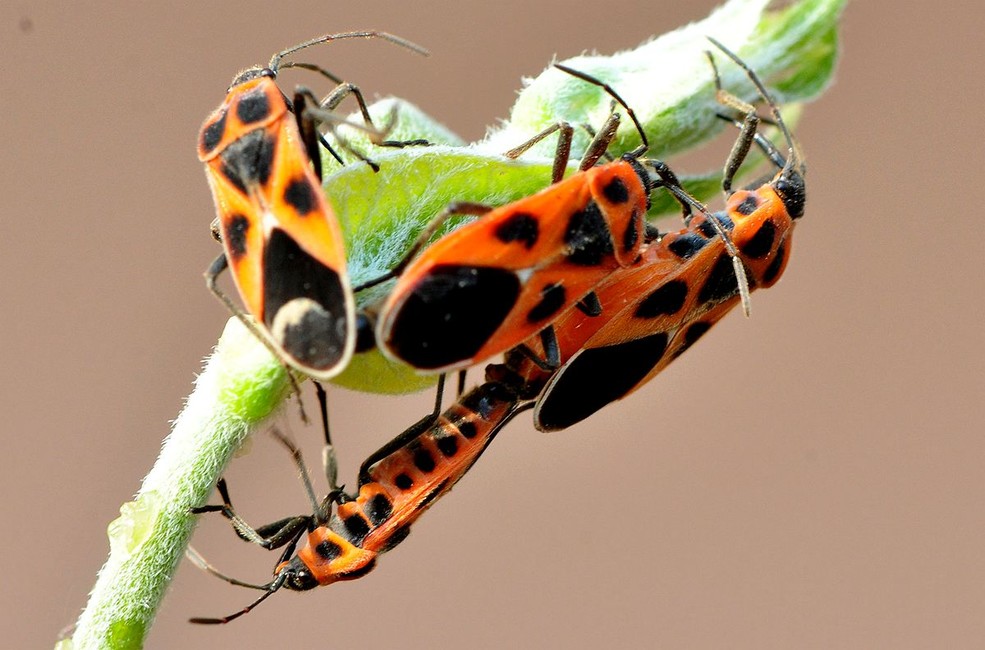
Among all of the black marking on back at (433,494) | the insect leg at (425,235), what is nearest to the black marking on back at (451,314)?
the insect leg at (425,235)

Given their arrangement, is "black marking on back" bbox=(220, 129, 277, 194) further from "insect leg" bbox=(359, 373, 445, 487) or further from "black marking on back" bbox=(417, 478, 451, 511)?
"black marking on back" bbox=(417, 478, 451, 511)

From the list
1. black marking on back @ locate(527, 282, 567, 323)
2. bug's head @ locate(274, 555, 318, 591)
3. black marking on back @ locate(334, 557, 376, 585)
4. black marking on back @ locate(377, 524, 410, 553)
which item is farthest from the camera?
bug's head @ locate(274, 555, 318, 591)

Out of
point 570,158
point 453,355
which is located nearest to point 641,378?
point 570,158

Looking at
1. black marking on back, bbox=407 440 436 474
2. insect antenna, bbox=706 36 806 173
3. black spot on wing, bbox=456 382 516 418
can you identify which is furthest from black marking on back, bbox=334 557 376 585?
insect antenna, bbox=706 36 806 173

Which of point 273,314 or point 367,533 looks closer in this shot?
point 273,314

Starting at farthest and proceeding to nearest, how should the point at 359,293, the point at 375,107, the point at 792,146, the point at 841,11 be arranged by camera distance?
the point at 792,146
the point at 841,11
the point at 375,107
the point at 359,293

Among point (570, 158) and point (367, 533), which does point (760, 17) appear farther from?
point (367, 533)

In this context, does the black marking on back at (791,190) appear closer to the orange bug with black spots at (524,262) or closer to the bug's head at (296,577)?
the orange bug with black spots at (524,262)
